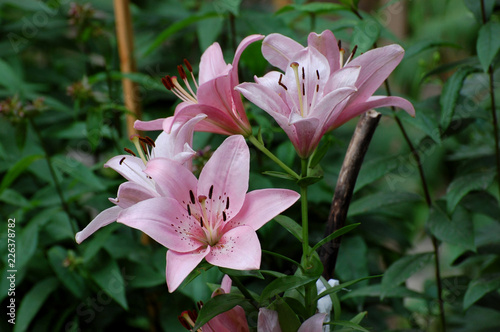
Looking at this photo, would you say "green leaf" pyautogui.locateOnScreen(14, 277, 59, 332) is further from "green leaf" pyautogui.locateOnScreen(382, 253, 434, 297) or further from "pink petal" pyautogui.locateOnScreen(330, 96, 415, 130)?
"pink petal" pyautogui.locateOnScreen(330, 96, 415, 130)

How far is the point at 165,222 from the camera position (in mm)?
287

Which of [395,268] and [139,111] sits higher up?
[139,111]

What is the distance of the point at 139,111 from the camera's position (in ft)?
2.80

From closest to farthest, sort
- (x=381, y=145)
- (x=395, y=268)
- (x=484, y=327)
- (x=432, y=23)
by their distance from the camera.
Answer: (x=395, y=268) < (x=484, y=327) < (x=381, y=145) < (x=432, y=23)

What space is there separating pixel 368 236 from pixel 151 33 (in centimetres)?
59

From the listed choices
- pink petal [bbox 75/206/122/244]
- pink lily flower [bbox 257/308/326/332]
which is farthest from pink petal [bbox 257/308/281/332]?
pink petal [bbox 75/206/122/244]

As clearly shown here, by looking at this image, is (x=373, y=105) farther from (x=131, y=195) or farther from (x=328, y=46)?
(x=131, y=195)

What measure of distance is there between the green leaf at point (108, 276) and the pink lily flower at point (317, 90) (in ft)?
1.50

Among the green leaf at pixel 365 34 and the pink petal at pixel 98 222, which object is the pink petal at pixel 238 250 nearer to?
the pink petal at pixel 98 222

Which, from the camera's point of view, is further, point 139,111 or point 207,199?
point 139,111

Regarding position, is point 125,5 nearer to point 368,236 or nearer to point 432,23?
point 368,236

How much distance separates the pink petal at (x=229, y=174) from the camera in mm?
303

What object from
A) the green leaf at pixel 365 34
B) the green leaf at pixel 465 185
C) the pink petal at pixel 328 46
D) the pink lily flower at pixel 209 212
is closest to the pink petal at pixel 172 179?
the pink lily flower at pixel 209 212

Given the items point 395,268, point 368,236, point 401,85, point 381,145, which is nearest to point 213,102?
point 395,268
